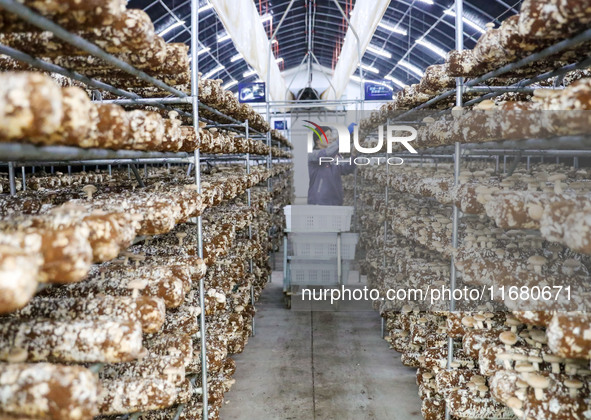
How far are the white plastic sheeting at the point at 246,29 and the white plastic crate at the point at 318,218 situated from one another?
2266mm

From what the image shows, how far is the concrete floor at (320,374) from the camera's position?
430 centimetres

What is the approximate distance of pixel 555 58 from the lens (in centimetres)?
246

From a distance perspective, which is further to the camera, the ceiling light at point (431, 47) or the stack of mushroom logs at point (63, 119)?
the ceiling light at point (431, 47)

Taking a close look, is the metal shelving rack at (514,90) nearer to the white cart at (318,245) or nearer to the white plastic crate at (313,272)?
the white cart at (318,245)

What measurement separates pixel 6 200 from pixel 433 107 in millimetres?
4108

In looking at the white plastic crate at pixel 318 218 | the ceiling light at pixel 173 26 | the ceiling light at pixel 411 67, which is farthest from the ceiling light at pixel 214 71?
the white plastic crate at pixel 318 218

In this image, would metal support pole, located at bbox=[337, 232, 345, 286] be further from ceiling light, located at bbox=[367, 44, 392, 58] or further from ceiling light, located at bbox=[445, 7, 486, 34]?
ceiling light, located at bbox=[367, 44, 392, 58]

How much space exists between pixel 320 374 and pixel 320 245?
2.23 meters

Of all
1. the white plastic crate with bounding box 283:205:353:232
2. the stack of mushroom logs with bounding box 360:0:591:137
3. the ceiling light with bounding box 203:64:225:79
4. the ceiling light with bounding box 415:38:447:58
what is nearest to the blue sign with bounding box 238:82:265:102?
the white plastic crate with bounding box 283:205:353:232

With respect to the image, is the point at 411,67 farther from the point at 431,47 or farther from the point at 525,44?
the point at 525,44

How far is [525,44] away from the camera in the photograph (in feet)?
7.39

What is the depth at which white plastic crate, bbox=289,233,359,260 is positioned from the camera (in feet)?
22.2

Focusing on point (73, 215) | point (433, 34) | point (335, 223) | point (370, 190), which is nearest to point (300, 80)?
point (433, 34)

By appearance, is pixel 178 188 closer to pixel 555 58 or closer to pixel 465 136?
pixel 465 136
